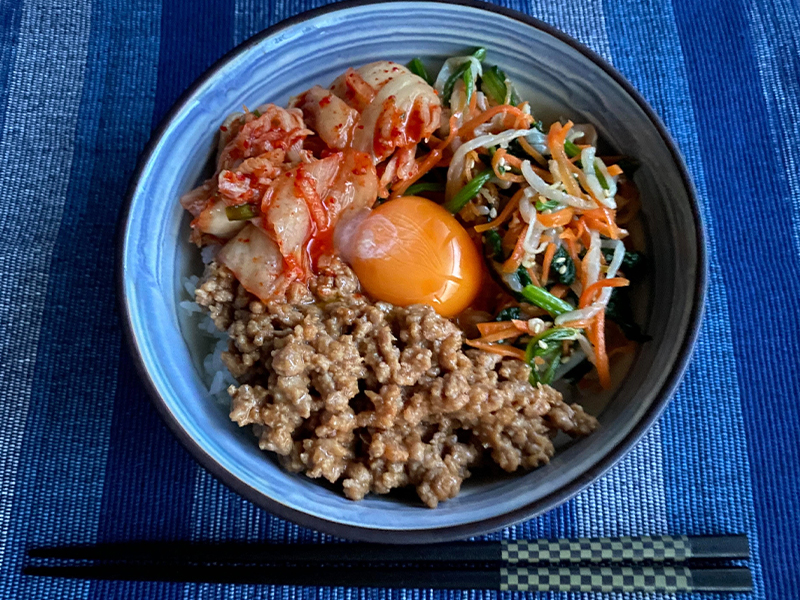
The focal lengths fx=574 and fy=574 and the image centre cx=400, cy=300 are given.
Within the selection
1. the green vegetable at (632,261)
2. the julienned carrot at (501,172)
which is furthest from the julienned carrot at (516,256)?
the green vegetable at (632,261)

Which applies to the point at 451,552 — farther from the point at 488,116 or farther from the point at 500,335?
the point at 488,116

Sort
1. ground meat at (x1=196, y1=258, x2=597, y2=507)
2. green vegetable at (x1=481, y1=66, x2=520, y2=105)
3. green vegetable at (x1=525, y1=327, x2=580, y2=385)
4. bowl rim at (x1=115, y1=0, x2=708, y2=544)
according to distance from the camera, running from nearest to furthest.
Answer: bowl rim at (x1=115, y1=0, x2=708, y2=544)
ground meat at (x1=196, y1=258, x2=597, y2=507)
green vegetable at (x1=525, y1=327, x2=580, y2=385)
green vegetable at (x1=481, y1=66, x2=520, y2=105)

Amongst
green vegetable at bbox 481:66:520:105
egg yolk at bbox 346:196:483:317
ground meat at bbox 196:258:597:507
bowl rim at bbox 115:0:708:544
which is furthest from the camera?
green vegetable at bbox 481:66:520:105

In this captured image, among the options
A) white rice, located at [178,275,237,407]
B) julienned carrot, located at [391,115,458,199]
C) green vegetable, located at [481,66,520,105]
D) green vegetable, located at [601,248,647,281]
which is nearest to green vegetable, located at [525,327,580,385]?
green vegetable, located at [601,248,647,281]

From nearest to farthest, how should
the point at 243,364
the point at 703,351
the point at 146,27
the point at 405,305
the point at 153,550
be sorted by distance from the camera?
the point at 243,364 → the point at 153,550 → the point at 405,305 → the point at 703,351 → the point at 146,27

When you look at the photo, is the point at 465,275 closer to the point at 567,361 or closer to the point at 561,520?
the point at 567,361

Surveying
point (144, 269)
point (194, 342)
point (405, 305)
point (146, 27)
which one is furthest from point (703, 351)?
point (146, 27)

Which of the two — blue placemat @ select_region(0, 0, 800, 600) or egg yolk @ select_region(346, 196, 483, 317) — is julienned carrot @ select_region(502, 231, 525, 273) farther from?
blue placemat @ select_region(0, 0, 800, 600)
